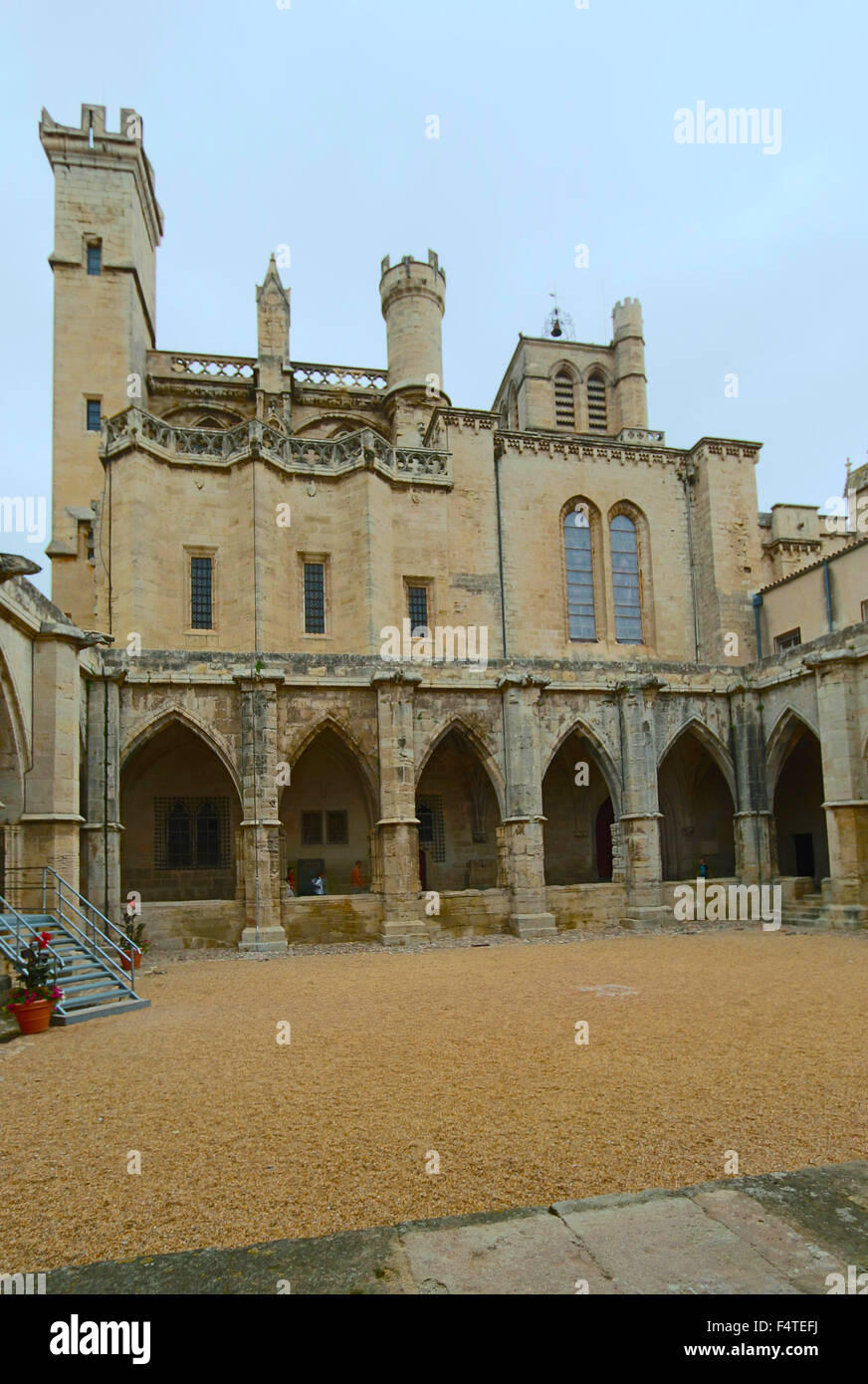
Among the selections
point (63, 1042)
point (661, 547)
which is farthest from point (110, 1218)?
point (661, 547)

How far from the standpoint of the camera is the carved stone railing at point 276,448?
21656 mm

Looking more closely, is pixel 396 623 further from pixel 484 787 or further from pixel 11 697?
pixel 11 697

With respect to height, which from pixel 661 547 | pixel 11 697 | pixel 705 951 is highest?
pixel 661 547

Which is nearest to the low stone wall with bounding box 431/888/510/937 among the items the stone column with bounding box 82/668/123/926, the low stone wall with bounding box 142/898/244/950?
the low stone wall with bounding box 142/898/244/950

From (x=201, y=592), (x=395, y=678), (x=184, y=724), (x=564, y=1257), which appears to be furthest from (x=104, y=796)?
(x=564, y=1257)

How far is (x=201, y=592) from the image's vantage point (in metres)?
22.4

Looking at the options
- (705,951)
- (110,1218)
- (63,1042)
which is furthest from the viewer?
(705,951)

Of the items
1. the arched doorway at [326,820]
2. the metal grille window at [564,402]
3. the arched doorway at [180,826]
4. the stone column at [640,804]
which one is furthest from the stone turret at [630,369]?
the arched doorway at [180,826]

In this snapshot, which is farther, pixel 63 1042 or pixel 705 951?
pixel 705 951

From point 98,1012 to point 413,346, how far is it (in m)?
23.5
